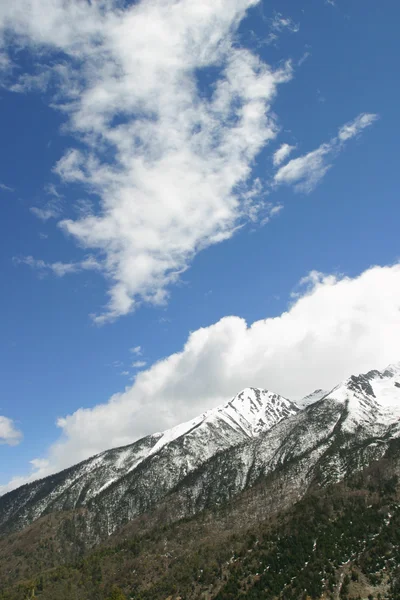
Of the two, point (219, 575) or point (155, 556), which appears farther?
point (155, 556)

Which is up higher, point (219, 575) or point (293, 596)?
point (219, 575)

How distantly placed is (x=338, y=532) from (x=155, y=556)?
72.9m

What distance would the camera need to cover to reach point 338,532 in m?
122

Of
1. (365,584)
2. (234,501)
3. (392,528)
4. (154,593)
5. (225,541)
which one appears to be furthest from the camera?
(234,501)

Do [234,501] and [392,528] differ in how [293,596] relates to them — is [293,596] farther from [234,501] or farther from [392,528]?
[234,501]

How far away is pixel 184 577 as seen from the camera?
13225 centimetres

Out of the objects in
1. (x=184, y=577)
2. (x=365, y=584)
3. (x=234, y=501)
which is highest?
(x=234, y=501)

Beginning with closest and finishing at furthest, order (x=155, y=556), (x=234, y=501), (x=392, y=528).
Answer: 1. (x=392, y=528)
2. (x=155, y=556)
3. (x=234, y=501)

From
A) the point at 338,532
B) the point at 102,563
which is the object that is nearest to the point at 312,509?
the point at 338,532

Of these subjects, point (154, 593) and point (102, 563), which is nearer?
point (154, 593)

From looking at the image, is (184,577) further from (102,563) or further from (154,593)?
(102,563)

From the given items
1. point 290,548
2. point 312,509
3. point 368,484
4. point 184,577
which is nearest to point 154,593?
point 184,577

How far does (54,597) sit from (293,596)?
96.0 meters

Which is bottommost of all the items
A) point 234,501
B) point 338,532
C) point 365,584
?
point 365,584
